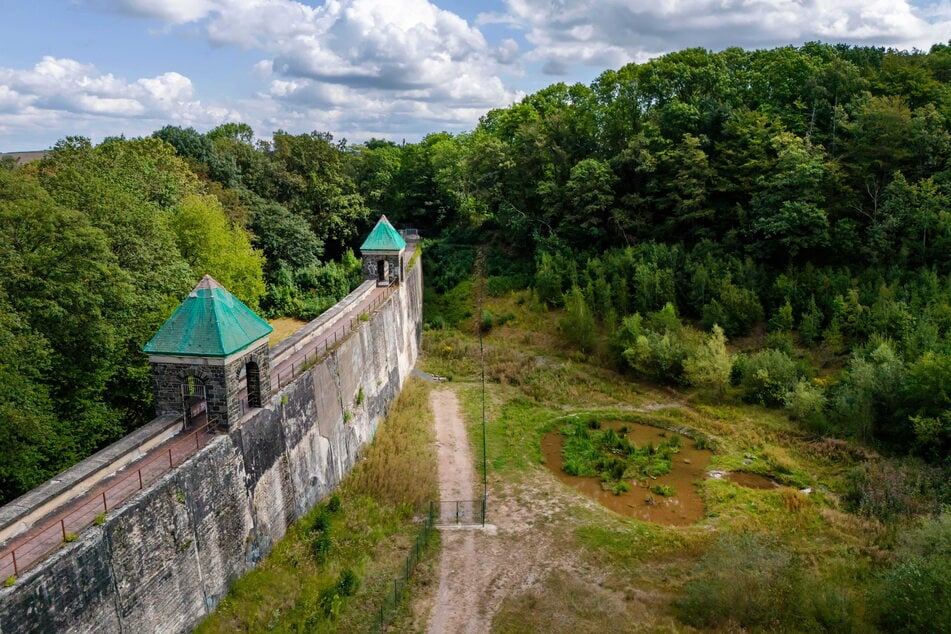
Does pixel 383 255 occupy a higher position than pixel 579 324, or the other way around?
pixel 383 255

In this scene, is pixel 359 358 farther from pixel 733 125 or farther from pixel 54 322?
pixel 733 125

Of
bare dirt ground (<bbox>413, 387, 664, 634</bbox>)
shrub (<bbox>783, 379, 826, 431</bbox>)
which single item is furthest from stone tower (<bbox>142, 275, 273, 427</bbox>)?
shrub (<bbox>783, 379, 826, 431</bbox>)

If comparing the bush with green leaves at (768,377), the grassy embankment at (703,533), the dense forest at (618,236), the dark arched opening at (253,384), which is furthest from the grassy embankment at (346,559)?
the bush with green leaves at (768,377)

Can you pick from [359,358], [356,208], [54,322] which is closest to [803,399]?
[359,358]

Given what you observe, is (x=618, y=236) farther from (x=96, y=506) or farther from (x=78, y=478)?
(x=96, y=506)

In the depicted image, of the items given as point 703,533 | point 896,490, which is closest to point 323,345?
point 703,533

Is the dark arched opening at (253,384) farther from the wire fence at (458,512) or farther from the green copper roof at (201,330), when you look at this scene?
the wire fence at (458,512)
